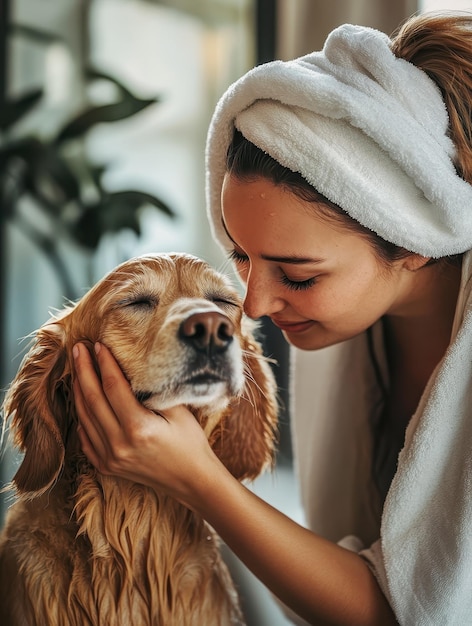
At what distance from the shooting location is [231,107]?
1065mm

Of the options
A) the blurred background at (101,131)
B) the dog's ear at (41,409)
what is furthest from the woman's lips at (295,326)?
the blurred background at (101,131)

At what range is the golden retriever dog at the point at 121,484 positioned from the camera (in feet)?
3.15

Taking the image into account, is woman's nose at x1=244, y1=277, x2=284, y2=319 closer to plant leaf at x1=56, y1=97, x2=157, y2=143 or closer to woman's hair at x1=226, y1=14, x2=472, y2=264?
woman's hair at x1=226, y1=14, x2=472, y2=264

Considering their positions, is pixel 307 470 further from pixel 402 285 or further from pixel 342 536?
pixel 402 285

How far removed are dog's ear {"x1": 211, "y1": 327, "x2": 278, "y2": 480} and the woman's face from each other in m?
0.09

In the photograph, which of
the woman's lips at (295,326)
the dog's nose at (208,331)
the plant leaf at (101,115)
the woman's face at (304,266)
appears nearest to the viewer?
the dog's nose at (208,331)

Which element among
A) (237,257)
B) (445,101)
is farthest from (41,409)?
(445,101)

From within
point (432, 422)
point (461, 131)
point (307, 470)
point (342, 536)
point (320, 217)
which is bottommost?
point (342, 536)

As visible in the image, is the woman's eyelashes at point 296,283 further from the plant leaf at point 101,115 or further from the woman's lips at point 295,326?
the plant leaf at point 101,115

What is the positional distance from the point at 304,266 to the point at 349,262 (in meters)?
0.07

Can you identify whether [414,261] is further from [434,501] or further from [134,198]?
[134,198]

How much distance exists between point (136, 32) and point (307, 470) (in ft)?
6.02

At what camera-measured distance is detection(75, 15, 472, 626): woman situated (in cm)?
98

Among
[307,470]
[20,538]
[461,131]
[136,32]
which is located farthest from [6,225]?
[461,131]
